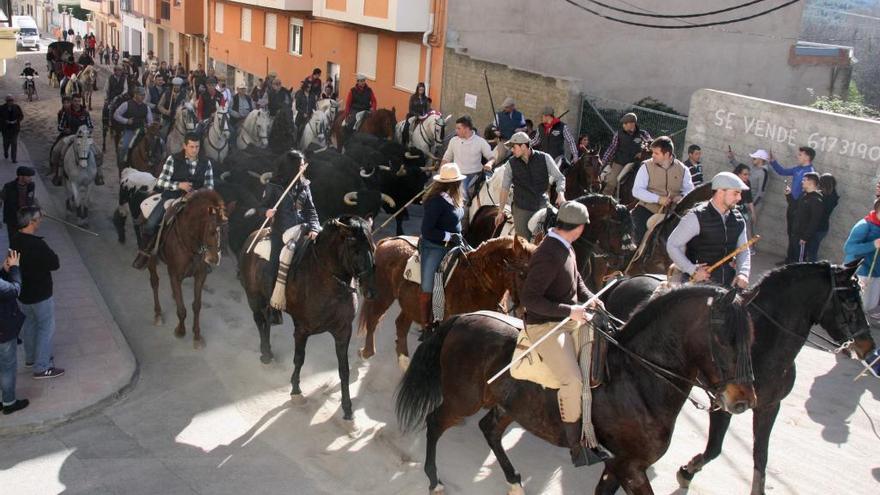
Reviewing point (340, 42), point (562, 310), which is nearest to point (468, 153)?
point (562, 310)

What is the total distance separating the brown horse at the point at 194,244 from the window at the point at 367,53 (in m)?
14.8

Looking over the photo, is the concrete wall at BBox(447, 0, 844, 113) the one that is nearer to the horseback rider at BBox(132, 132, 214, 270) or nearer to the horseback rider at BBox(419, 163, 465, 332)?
the horseback rider at BBox(132, 132, 214, 270)

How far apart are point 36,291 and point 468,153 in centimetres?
691

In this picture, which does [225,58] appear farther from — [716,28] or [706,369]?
[706,369]

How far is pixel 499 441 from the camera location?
6.72 meters

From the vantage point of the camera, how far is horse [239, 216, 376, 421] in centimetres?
763

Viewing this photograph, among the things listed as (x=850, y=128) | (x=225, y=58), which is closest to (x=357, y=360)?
(x=850, y=128)

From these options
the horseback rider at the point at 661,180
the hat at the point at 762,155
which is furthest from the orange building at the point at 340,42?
the horseback rider at the point at 661,180

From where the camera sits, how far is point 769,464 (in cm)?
746

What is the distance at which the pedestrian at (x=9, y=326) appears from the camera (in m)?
7.50

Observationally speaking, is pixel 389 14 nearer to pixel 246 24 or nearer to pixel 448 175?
pixel 448 175

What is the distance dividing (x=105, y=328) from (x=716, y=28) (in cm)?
1979

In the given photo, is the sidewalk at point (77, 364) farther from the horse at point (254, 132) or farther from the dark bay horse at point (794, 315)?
the dark bay horse at point (794, 315)

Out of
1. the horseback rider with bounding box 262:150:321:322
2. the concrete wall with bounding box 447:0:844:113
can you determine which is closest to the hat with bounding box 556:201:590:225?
the horseback rider with bounding box 262:150:321:322
